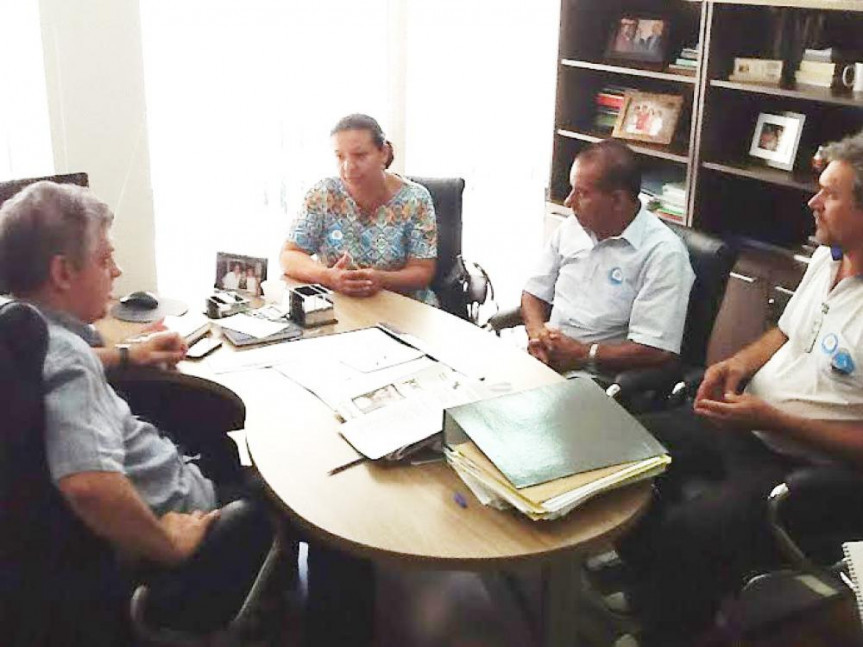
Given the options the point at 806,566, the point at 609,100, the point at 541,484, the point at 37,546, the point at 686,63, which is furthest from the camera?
the point at 609,100

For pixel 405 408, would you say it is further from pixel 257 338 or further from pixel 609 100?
pixel 609 100

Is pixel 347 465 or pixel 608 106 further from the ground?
pixel 608 106

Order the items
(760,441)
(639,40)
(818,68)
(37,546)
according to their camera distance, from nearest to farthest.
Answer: (37,546), (760,441), (818,68), (639,40)

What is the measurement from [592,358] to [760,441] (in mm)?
500

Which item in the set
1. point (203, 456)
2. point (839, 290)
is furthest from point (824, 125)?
point (203, 456)

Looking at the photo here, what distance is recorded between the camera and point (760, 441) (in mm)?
2350

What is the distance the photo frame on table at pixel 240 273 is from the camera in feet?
9.03

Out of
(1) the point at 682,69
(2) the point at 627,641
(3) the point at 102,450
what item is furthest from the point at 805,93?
(3) the point at 102,450

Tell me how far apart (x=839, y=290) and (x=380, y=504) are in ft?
4.05

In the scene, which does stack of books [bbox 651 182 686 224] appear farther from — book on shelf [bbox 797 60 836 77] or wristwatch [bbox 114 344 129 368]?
wristwatch [bbox 114 344 129 368]

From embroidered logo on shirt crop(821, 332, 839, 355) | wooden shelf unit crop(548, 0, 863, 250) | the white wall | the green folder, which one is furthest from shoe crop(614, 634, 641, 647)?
the white wall

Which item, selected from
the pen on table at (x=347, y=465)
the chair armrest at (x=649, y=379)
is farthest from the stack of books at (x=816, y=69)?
the pen on table at (x=347, y=465)

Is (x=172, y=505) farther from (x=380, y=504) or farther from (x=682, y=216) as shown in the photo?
(x=682, y=216)

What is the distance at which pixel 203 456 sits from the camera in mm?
2287
